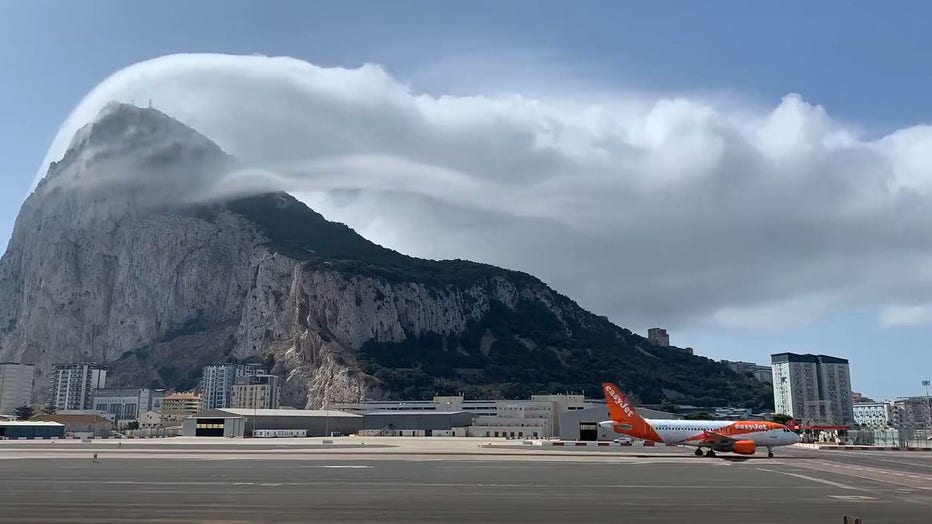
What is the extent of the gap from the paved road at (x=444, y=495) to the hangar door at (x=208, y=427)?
92.7 m

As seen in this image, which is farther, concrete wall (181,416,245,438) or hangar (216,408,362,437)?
hangar (216,408,362,437)

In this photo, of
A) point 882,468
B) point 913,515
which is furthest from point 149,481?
point 882,468

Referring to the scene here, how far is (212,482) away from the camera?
107 ft

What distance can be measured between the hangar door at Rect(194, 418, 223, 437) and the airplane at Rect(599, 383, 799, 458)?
87698 millimetres

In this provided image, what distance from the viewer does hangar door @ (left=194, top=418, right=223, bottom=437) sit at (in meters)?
132

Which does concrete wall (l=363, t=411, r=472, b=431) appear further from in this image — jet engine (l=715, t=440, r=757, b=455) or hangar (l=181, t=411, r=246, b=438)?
jet engine (l=715, t=440, r=757, b=455)

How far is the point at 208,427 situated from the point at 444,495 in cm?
11865

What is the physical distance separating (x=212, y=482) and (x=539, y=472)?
1810cm

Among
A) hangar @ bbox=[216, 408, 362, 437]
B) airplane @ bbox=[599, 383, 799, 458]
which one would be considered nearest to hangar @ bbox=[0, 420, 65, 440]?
hangar @ bbox=[216, 408, 362, 437]

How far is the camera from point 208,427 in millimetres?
133250

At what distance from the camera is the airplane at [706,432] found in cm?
6366

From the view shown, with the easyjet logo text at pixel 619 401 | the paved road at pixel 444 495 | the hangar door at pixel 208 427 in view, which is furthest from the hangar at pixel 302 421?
the paved road at pixel 444 495

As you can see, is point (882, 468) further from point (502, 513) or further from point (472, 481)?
point (502, 513)

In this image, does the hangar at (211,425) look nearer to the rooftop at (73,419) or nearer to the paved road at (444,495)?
the rooftop at (73,419)
